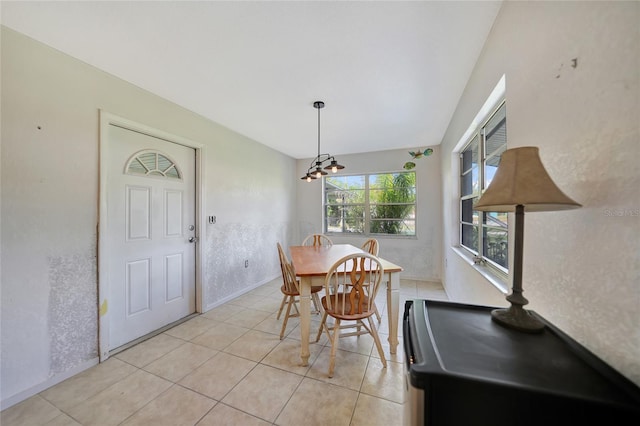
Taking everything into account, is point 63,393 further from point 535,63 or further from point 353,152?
point 353,152

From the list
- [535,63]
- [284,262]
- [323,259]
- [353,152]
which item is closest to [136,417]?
[284,262]

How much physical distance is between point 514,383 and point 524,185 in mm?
596

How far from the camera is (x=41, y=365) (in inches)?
66.2

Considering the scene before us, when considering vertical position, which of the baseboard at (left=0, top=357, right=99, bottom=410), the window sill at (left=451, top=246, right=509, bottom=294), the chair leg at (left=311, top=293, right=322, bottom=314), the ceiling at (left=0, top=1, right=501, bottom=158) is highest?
the ceiling at (left=0, top=1, right=501, bottom=158)

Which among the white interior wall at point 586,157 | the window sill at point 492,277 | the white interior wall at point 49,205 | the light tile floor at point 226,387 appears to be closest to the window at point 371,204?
the window sill at point 492,277

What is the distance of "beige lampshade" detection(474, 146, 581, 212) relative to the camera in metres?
0.74

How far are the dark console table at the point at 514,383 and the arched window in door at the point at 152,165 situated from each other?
9.37 ft

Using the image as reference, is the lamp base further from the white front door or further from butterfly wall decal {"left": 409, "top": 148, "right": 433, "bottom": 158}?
butterfly wall decal {"left": 409, "top": 148, "right": 433, "bottom": 158}

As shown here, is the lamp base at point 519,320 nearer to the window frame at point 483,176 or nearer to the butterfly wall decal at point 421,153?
the window frame at point 483,176

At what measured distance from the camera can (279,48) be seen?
1755 mm

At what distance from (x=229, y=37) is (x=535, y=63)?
6.10 ft

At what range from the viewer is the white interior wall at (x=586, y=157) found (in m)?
0.64

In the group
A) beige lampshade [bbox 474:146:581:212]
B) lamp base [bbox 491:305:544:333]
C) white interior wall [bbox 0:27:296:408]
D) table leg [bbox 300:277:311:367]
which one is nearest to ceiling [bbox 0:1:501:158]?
white interior wall [bbox 0:27:296:408]

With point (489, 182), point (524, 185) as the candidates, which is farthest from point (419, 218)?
point (524, 185)
